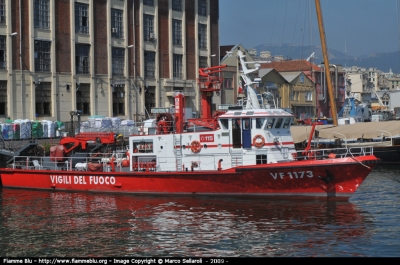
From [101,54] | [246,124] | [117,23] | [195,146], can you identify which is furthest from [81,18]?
[246,124]

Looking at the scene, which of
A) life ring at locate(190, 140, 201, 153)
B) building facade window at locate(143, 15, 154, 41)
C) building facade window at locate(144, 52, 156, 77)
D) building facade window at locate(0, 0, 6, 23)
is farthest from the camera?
building facade window at locate(144, 52, 156, 77)

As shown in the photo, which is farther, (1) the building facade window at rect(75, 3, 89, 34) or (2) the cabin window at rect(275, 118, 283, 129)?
(1) the building facade window at rect(75, 3, 89, 34)

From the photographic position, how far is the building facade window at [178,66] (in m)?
57.2

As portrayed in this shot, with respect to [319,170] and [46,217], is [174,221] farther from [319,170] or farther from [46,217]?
[319,170]

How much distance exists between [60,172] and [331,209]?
1319 cm

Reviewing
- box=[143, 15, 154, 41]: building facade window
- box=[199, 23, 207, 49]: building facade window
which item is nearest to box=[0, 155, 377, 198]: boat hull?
box=[143, 15, 154, 41]: building facade window

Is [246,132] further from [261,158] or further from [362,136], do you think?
[362,136]

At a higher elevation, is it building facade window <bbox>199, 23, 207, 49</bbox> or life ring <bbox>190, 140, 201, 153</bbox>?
building facade window <bbox>199, 23, 207, 49</bbox>

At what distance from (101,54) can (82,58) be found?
204 centimetres

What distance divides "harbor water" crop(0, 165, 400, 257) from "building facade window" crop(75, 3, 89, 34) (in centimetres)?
2221

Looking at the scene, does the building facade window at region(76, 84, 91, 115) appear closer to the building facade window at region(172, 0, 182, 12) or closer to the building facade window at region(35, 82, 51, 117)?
the building facade window at region(35, 82, 51, 117)

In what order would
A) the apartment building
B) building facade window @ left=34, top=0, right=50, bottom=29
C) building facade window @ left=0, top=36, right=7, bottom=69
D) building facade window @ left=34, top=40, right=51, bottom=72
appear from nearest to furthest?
building facade window @ left=0, top=36, right=7, bottom=69
the apartment building
building facade window @ left=34, top=0, right=50, bottom=29
building facade window @ left=34, top=40, right=51, bottom=72

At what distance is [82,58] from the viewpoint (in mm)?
48875

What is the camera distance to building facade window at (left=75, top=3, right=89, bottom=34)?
48.2 meters
